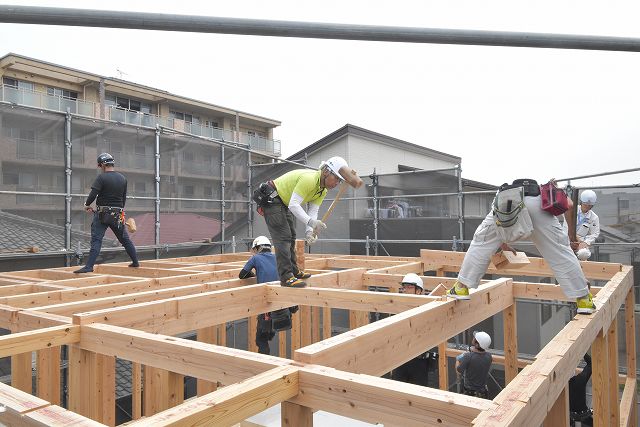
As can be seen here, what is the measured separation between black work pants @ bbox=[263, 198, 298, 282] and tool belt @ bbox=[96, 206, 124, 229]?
2.93m

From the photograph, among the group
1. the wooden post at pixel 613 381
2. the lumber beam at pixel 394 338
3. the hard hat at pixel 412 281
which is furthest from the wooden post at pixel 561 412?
the hard hat at pixel 412 281

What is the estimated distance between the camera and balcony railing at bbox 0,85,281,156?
65.0ft

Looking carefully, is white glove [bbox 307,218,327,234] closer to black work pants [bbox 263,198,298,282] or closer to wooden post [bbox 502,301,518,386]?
black work pants [bbox 263,198,298,282]

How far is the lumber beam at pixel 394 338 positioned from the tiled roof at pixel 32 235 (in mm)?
7035

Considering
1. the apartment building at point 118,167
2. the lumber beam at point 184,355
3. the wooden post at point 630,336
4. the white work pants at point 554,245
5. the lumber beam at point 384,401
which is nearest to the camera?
the lumber beam at point 384,401

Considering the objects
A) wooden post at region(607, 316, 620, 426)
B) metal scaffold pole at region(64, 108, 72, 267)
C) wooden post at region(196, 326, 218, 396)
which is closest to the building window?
metal scaffold pole at region(64, 108, 72, 267)

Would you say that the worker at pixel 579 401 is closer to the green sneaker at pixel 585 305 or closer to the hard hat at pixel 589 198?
the hard hat at pixel 589 198

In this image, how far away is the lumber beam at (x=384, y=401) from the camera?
1.66 metres

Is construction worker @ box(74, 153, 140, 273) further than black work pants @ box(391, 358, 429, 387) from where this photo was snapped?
No

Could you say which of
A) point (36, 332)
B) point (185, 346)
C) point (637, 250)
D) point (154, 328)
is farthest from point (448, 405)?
point (637, 250)

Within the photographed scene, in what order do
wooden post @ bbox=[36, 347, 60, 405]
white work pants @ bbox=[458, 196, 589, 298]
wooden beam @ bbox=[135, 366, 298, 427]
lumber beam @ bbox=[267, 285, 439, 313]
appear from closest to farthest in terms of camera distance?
wooden beam @ bbox=[135, 366, 298, 427] → white work pants @ bbox=[458, 196, 589, 298] → wooden post @ bbox=[36, 347, 60, 405] → lumber beam @ bbox=[267, 285, 439, 313]

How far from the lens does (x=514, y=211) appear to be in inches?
131

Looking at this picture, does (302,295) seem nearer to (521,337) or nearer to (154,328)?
(154,328)

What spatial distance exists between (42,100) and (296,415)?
22849 millimetres
